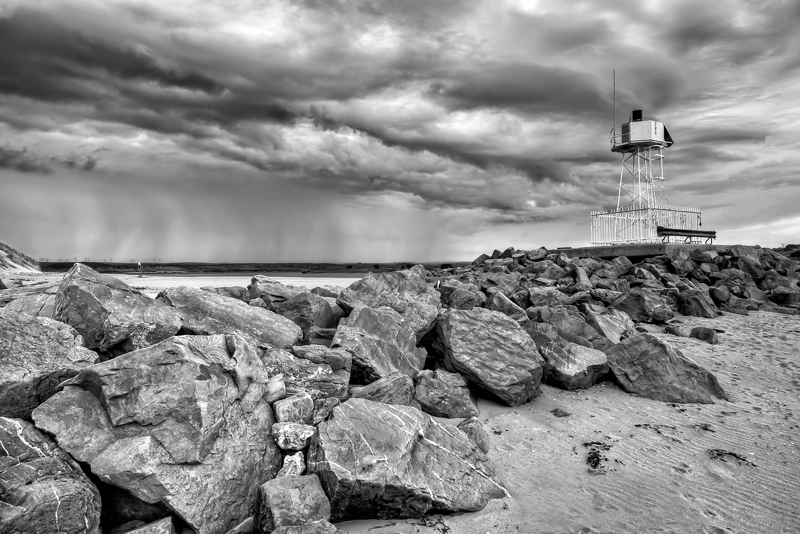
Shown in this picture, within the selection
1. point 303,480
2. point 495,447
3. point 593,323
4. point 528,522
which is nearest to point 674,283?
point 593,323

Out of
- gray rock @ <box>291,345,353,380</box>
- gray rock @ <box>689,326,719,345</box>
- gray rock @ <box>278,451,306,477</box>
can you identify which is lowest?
gray rock @ <box>278,451,306,477</box>

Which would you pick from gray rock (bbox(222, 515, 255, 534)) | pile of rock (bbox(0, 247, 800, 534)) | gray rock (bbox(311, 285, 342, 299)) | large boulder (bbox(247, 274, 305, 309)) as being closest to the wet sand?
pile of rock (bbox(0, 247, 800, 534))

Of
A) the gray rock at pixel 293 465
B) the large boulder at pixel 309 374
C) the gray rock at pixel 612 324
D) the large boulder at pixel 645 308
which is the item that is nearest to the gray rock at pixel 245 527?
the gray rock at pixel 293 465

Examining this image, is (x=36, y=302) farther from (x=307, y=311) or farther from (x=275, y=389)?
(x=275, y=389)

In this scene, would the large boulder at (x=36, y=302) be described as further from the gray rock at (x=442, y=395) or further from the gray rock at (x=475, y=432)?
the gray rock at (x=475, y=432)

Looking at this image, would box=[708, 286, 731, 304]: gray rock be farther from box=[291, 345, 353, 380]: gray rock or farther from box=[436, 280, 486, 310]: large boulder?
box=[291, 345, 353, 380]: gray rock

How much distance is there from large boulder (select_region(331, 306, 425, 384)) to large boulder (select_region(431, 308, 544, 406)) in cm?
61

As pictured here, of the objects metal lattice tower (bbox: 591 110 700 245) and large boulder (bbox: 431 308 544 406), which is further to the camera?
metal lattice tower (bbox: 591 110 700 245)

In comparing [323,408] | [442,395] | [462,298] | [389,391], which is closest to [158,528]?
[323,408]

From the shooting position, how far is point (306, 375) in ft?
20.0

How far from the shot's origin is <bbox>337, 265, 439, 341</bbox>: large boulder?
8.47 meters

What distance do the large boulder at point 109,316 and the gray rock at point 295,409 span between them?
209 cm

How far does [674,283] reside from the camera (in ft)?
62.8

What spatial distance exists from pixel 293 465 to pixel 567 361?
5.68 meters
